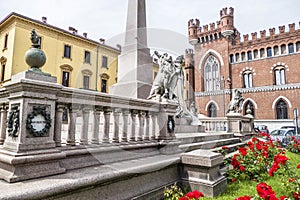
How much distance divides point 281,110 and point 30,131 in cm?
3385

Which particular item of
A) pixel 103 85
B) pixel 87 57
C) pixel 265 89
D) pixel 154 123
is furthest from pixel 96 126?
pixel 265 89

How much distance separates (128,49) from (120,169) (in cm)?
534

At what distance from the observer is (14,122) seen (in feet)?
8.61

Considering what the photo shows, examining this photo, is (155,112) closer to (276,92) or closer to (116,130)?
(116,130)

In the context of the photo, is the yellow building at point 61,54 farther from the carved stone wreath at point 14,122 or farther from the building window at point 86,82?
the carved stone wreath at point 14,122

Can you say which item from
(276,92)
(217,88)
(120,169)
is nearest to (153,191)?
(120,169)

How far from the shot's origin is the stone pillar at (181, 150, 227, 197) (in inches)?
152

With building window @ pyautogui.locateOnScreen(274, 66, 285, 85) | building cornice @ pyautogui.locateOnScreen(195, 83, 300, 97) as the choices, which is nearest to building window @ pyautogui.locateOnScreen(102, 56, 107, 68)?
building cornice @ pyautogui.locateOnScreen(195, 83, 300, 97)

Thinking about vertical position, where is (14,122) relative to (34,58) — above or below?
below

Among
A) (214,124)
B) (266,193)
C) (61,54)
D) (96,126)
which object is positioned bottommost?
(266,193)

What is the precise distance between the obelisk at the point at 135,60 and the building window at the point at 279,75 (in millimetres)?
29863

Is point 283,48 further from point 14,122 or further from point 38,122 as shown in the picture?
point 14,122

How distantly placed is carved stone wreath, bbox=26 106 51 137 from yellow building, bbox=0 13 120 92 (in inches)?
872

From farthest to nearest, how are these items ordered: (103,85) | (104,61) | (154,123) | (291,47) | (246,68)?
(246,68), (104,61), (103,85), (291,47), (154,123)
